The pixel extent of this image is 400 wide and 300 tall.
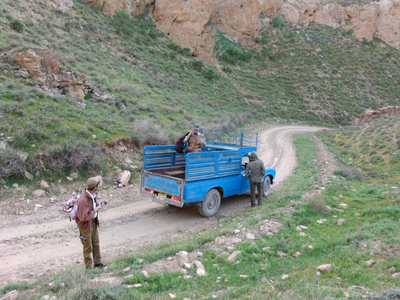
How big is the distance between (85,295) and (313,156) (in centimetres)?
1576

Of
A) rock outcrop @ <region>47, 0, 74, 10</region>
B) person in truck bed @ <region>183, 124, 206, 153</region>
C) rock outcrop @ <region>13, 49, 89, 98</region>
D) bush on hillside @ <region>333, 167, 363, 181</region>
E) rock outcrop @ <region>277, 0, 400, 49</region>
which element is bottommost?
bush on hillside @ <region>333, 167, 363, 181</region>

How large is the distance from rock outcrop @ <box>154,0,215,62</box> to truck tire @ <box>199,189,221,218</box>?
33.8 metres

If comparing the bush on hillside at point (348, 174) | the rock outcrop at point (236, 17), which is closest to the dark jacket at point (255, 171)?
the bush on hillside at point (348, 174)

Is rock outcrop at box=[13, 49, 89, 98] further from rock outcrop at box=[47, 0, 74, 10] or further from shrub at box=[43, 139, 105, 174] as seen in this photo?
rock outcrop at box=[47, 0, 74, 10]

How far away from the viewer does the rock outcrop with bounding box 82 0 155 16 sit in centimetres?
3312

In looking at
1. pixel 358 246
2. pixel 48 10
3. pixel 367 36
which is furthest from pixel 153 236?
pixel 367 36

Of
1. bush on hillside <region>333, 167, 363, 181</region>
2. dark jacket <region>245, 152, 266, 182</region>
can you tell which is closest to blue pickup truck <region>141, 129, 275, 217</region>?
dark jacket <region>245, 152, 266, 182</region>

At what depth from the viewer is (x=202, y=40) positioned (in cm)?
4025

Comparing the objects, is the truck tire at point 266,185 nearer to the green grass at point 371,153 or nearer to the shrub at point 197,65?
the green grass at point 371,153

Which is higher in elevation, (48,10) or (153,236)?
(48,10)

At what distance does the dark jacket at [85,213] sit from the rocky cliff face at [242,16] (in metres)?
29.1

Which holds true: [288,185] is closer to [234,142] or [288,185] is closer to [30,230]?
[234,142]

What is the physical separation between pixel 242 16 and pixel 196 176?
159 feet

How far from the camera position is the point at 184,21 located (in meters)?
38.7
